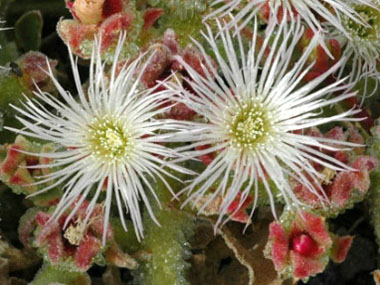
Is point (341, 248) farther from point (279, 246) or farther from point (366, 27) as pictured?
point (366, 27)

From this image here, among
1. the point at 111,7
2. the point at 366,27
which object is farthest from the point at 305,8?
the point at 111,7

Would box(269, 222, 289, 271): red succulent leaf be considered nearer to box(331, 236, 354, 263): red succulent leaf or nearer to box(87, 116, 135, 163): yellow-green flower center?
box(331, 236, 354, 263): red succulent leaf

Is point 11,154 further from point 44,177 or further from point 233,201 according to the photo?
point 233,201

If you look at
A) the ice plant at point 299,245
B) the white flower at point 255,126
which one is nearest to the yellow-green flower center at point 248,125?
the white flower at point 255,126

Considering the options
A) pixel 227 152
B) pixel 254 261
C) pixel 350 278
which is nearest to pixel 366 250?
pixel 350 278

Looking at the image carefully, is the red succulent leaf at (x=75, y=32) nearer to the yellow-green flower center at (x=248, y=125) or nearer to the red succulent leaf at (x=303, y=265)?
the yellow-green flower center at (x=248, y=125)

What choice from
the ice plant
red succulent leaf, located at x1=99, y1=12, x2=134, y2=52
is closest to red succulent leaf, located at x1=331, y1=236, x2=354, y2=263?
the ice plant

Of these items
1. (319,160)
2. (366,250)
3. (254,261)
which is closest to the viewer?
(319,160)
